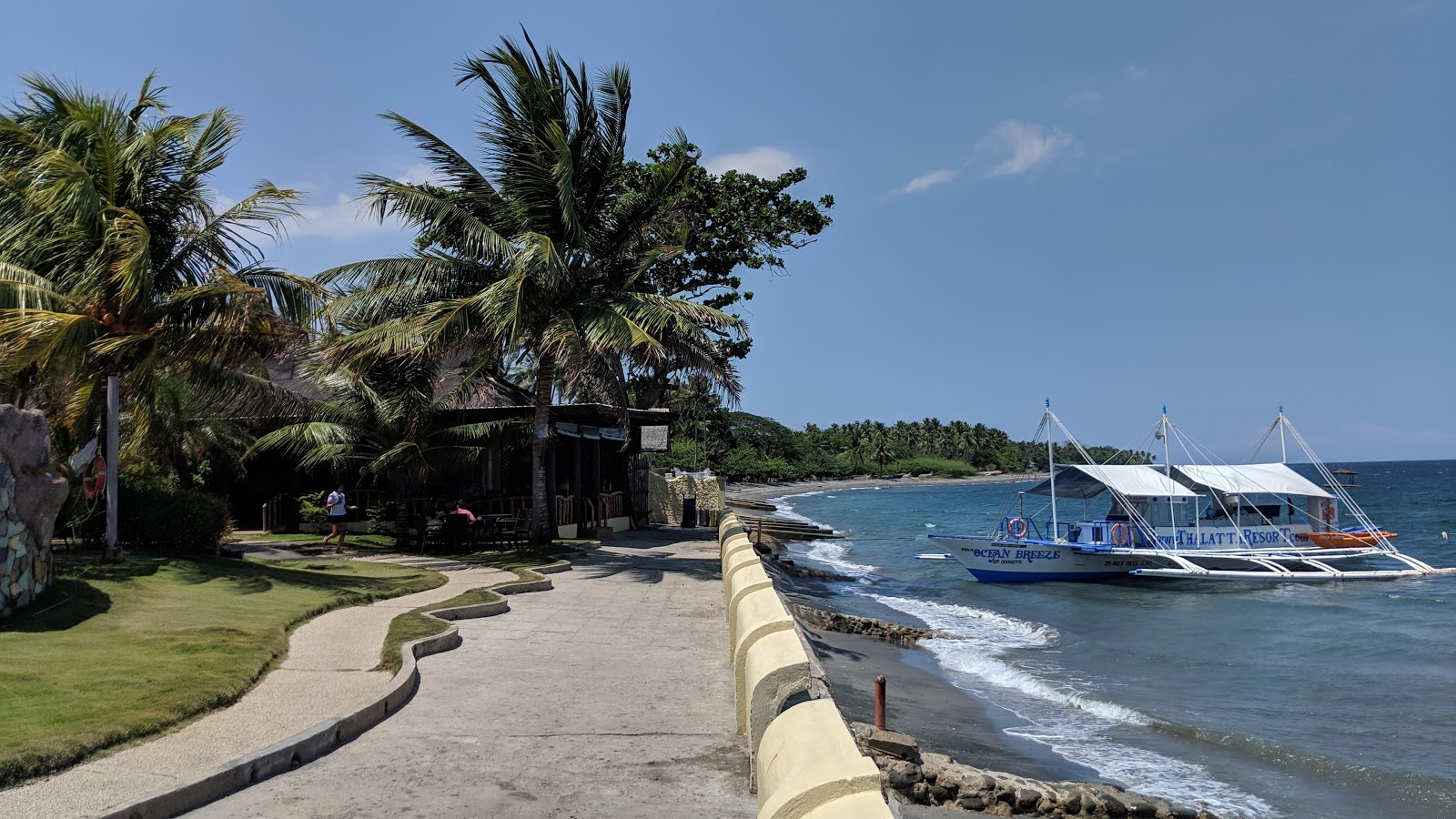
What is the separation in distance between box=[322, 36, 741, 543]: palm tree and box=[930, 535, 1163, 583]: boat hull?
11.6 metres

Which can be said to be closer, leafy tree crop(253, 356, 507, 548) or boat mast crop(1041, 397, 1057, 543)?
leafy tree crop(253, 356, 507, 548)

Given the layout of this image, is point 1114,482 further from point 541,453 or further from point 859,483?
point 859,483

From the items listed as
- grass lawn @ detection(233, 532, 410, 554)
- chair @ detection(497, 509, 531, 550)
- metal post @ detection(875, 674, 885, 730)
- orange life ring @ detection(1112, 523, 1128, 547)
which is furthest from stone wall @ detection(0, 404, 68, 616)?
orange life ring @ detection(1112, 523, 1128, 547)

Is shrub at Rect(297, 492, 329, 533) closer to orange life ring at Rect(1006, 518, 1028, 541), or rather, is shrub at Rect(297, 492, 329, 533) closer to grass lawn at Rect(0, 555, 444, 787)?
grass lawn at Rect(0, 555, 444, 787)

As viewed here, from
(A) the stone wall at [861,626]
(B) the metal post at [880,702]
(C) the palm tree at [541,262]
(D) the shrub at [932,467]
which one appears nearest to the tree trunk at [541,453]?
(C) the palm tree at [541,262]

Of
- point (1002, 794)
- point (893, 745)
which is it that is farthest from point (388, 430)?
point (1002, 794)

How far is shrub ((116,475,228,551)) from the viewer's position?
1350 cm

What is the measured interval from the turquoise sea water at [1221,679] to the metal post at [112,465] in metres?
10.5

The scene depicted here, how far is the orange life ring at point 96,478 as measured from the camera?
40.0ft

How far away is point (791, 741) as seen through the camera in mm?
3635

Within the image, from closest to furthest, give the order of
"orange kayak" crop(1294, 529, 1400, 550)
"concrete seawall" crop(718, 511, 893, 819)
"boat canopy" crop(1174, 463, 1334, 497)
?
A: "concrete seawall" crop(718, 511, 893, 819) < "boat canopy" crop(1174, 463, 1334, 497) < "orange kayak" crop(1294, 529, 1400, 550)

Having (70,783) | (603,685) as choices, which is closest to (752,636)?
(603,685)

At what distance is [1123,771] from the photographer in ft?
32.6

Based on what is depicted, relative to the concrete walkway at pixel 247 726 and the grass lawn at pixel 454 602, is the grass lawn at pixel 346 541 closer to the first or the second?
the grass lawn at pixel 454 602
